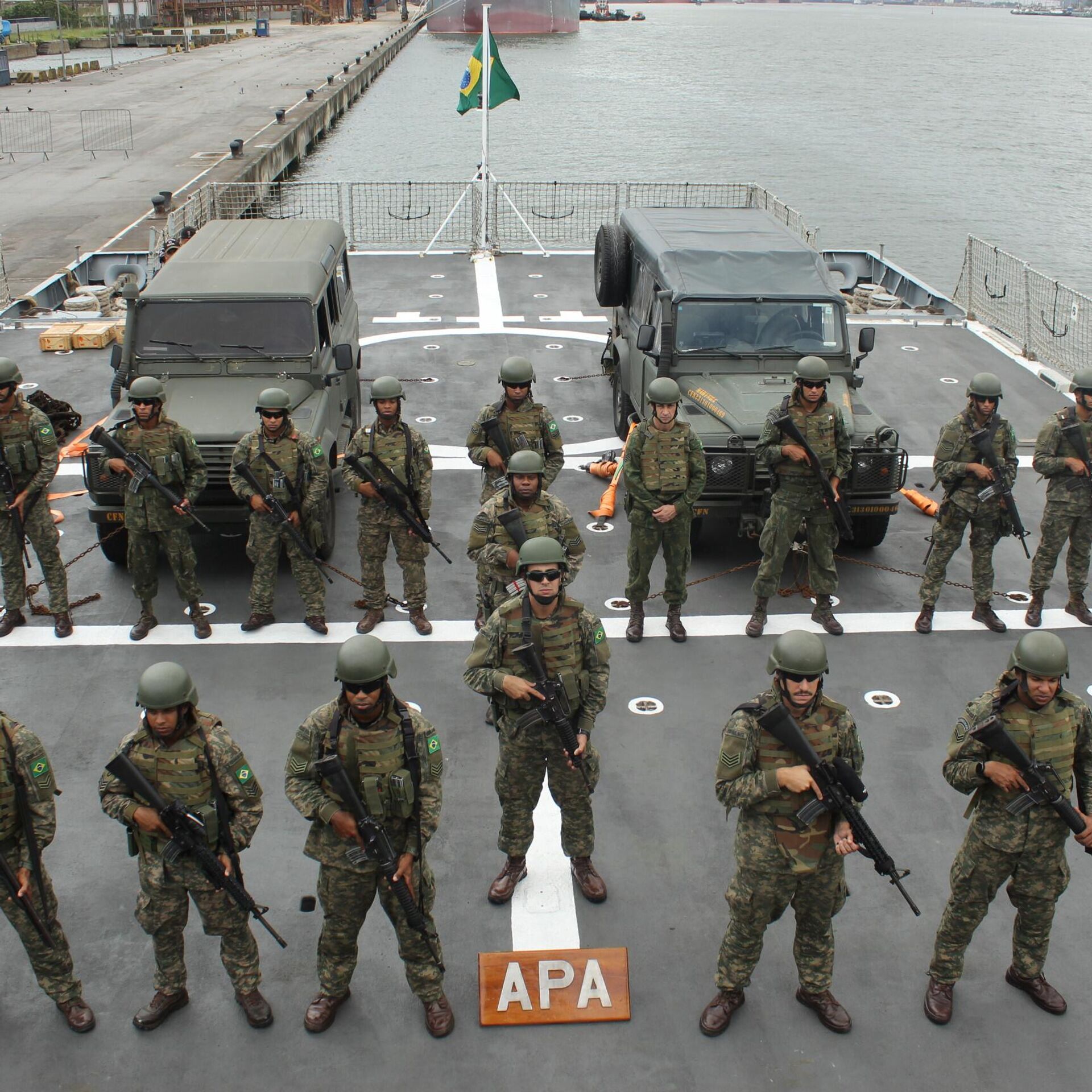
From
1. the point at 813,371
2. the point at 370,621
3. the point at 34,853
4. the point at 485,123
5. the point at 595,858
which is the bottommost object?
the point at 595,858

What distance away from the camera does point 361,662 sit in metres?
4.64

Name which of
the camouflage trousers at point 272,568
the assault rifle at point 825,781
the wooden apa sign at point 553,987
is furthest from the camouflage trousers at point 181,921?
the camouflage trousers at point 272,568

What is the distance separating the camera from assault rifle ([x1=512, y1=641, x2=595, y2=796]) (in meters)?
5.28

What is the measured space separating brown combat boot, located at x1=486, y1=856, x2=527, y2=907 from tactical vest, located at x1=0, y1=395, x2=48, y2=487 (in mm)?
4546

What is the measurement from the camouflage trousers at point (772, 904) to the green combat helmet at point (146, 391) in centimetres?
517

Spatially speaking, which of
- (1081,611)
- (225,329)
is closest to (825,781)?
(1081,611)

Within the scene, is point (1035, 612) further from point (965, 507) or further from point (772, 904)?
point (772, 904)

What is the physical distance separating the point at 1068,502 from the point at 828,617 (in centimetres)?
197

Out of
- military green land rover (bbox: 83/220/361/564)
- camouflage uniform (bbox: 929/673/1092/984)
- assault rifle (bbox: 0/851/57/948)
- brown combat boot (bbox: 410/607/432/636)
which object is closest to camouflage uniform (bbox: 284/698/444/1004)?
assault rifle (bbox: 0/851/57/948)

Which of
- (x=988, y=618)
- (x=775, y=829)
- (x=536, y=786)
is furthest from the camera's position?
(x=988, y=618)

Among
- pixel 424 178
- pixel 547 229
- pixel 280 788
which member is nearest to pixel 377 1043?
pixel 280 788

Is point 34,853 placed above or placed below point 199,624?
above

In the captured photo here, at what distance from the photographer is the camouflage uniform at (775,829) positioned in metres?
4.79

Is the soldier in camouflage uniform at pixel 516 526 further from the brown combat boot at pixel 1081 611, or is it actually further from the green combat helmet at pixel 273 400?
the brown combat boot at pixel 1081 611
